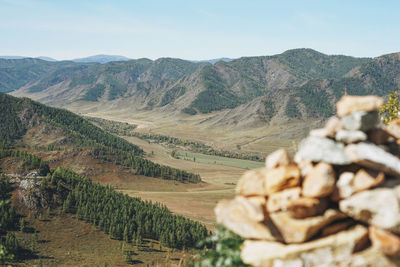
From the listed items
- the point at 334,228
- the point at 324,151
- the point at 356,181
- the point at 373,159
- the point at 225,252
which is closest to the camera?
the point at 373,159

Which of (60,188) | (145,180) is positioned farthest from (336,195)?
(145,180)

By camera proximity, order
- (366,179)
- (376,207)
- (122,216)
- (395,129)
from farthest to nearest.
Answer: (122,216), (395,129), (366,179), (376,207)

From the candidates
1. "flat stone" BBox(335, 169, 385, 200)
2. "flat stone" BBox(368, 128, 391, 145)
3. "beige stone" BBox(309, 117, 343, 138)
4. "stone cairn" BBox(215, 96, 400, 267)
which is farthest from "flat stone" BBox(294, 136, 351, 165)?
"flat stone" BBox(368, 128, 391, 145)

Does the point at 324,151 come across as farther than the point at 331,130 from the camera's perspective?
No

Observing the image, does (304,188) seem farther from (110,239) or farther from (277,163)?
(110,239)

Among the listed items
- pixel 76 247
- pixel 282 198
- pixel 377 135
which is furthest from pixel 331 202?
pixel 76 247

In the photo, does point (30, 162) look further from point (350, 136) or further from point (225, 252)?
point (350, 136)
